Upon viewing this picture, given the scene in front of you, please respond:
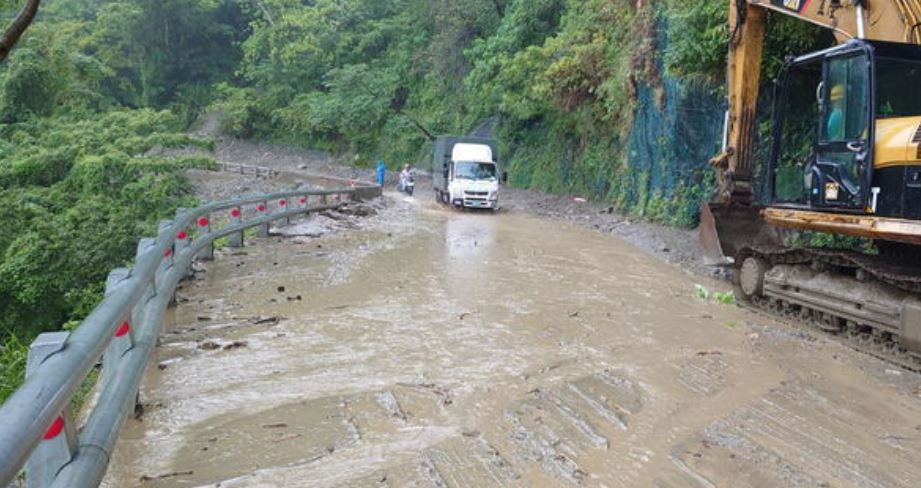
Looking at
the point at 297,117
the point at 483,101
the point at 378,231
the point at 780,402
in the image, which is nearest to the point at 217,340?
the point at 780,402

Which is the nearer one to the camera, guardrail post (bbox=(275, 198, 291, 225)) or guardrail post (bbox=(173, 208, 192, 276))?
guardrail post (bbox=(173, 208, 192, 276))

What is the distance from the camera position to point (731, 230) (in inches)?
468

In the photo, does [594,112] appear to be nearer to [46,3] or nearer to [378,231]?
[378,231]

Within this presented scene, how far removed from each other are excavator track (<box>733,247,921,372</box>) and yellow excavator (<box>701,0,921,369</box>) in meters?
0.01

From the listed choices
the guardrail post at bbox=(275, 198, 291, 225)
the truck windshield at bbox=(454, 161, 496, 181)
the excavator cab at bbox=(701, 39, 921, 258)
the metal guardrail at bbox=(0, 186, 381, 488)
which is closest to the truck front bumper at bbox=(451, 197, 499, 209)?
the truck windshield at bbox=(454, 161, 496, 181)

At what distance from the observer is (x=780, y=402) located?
595 centimetres

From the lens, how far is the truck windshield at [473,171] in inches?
1037

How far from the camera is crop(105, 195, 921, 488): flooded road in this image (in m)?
4.48

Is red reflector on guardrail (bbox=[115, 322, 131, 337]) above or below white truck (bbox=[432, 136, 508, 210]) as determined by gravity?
below

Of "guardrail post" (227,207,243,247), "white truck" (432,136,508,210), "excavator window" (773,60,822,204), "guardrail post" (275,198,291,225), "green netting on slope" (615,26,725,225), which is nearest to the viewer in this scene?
"excavator window" (773,60,822,204)

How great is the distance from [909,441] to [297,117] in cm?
5174

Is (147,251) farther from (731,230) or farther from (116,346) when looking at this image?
(731,230)

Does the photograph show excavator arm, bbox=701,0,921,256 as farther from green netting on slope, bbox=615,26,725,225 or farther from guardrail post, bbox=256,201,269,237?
guardrail post, bbox=256,201,269,237

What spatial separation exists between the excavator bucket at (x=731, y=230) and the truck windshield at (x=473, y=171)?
14667mm
